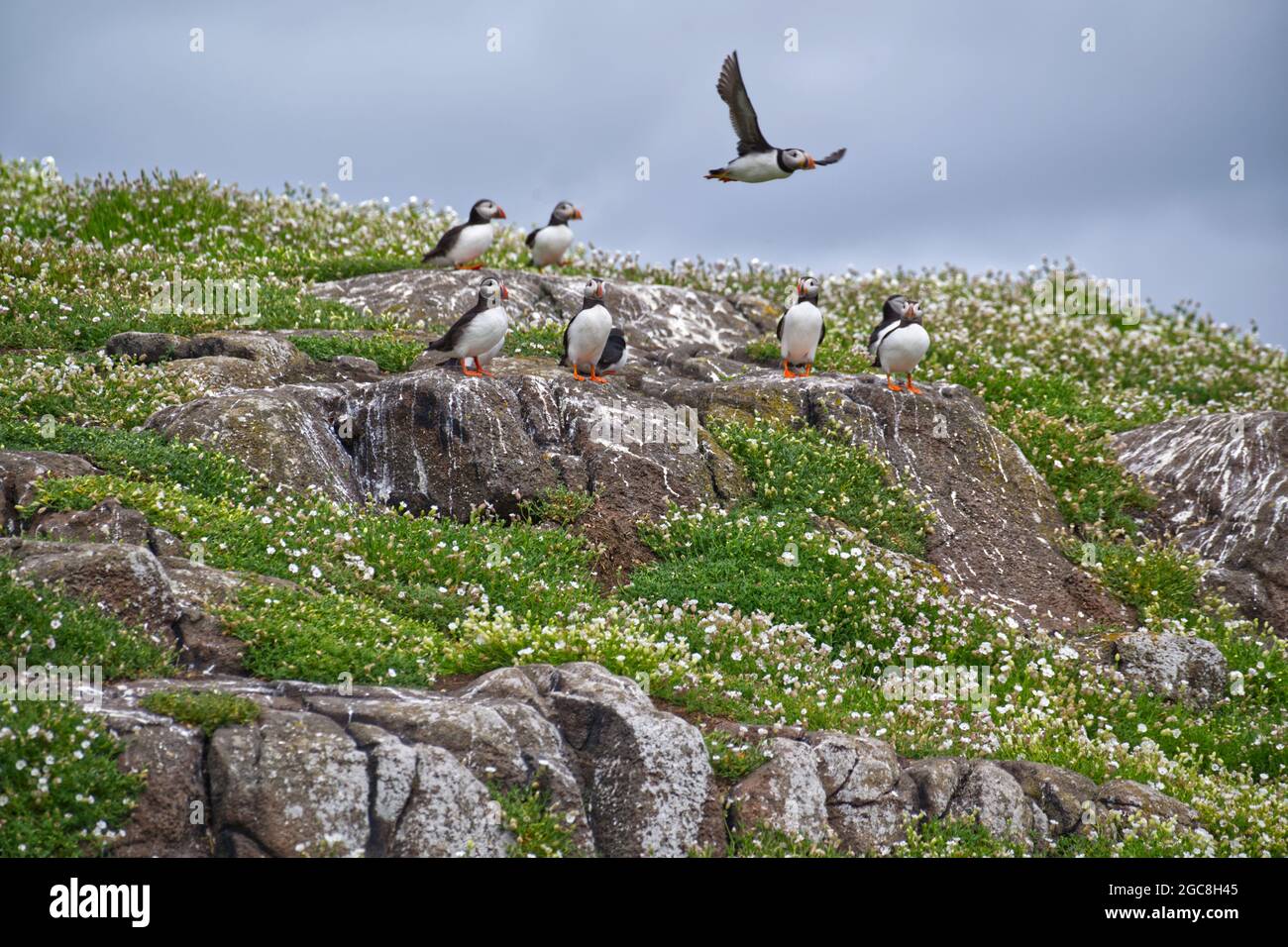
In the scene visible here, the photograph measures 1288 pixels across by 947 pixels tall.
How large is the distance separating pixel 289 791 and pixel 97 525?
4.90 metres

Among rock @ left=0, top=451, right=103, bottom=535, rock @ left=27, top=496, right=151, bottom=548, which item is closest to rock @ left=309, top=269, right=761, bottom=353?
rock @ left=0, top=451, right=103, bottom=535

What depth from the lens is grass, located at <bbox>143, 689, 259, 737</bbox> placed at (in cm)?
890

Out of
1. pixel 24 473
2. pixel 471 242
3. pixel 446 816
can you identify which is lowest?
pixel 446 816

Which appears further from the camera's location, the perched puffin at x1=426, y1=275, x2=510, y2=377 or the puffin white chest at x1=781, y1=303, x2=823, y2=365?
the puffin white chest at x1=781, y1=303, x2=823, y2=365

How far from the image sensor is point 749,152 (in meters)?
19.3

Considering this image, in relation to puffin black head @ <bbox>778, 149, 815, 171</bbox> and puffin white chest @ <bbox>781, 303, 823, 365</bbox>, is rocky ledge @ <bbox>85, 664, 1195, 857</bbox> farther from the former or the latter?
puffin black head @ <bbox>778, 149, 815, 171</bbox>

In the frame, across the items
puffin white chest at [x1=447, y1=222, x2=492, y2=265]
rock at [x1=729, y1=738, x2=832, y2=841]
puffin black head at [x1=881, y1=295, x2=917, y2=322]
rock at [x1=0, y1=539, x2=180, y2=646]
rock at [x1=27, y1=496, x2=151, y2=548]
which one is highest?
puffin white chest at [x1=447, y1=222, x2=492, y2=265]

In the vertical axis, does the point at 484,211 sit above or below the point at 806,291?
above

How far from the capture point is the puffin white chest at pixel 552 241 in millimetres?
24672

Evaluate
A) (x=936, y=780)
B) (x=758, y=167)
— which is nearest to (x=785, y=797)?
(x=936, y=780)

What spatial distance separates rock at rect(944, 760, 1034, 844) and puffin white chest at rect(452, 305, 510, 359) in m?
8.62

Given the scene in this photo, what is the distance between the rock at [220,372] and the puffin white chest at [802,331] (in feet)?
23.7

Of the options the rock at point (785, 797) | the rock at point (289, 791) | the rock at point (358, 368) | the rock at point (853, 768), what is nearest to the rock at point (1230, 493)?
the rock at point (853, 768)

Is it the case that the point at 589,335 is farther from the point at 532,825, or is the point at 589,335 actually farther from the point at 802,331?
the point at 532,825
